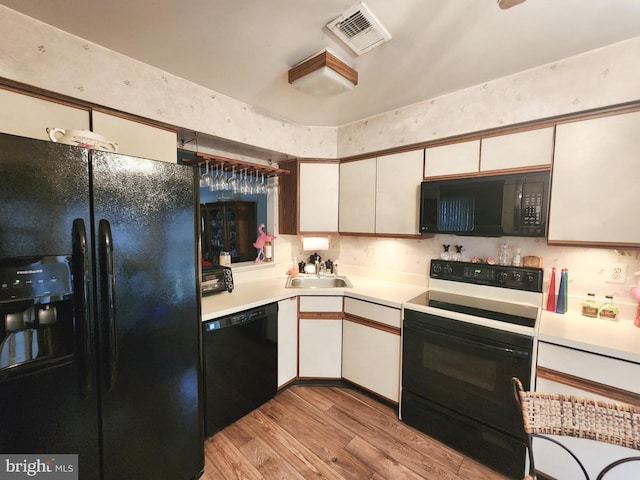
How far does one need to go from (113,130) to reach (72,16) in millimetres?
528

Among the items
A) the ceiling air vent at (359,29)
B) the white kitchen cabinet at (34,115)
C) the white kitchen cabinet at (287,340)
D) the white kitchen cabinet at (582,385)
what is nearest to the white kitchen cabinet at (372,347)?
the white kitchen cabinet at (287,340)

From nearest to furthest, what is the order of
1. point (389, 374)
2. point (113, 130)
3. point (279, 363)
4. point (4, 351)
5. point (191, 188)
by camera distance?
1. point (4, 351)
2. point (191, 188)
3. point (113, 130)
4. point (389, 374)
5. point (279, 363)

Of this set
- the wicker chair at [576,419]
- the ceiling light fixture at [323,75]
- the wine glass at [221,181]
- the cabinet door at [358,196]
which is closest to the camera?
the wicker chair at [576,419]

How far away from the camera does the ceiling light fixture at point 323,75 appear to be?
62.6 inches

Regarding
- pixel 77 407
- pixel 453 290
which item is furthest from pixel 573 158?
pixel 77 407

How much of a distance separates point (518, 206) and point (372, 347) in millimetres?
1469

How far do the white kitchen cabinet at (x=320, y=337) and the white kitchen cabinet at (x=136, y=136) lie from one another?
1535 millimetres

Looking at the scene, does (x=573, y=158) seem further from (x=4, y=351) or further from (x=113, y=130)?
(x=4, y=351)

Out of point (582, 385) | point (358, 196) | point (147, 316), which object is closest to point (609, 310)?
point (582, 385)

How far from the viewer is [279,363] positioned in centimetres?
224

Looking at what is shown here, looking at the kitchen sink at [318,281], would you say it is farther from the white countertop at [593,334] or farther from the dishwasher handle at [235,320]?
the white countertop at [593,334]

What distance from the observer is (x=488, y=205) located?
1.88 metres

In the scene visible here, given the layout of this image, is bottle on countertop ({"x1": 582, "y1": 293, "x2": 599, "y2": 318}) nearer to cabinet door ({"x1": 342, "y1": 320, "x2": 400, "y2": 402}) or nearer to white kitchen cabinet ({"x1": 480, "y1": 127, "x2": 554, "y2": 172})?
white kitchen cabinet ({"x1": 480, "y1": 127, "x2": 554, "y2": 172})

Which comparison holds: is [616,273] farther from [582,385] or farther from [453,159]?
[453,159]
